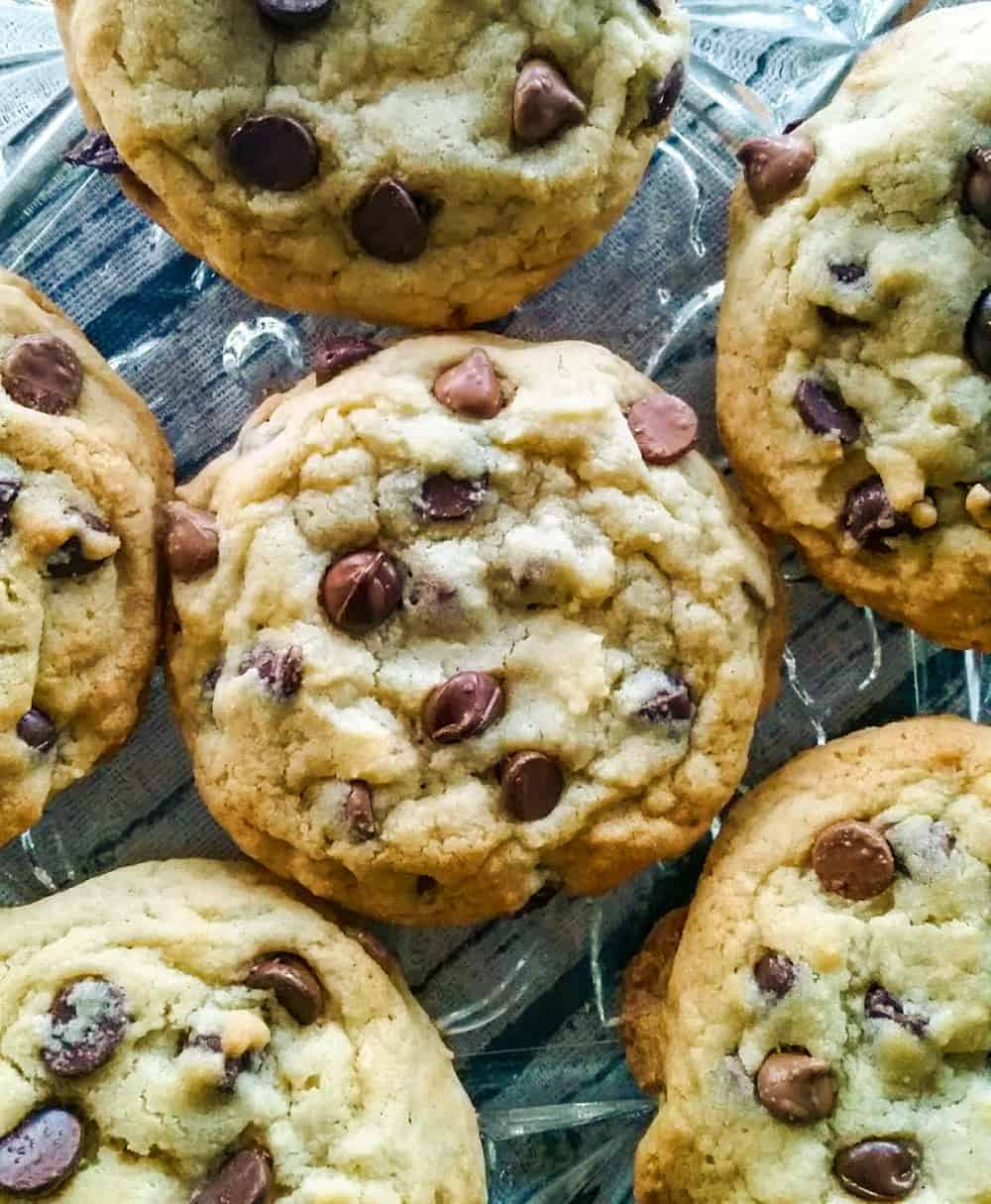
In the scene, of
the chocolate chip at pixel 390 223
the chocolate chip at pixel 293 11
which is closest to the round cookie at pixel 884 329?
the chocolate chip at pixel 390 223

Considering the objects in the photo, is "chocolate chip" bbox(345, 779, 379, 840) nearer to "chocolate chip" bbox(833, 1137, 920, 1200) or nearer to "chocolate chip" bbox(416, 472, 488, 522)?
"chocolate chip" bbox(416, 472, 488, 522)

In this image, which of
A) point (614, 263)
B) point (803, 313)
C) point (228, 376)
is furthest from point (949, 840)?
point (228, 376)

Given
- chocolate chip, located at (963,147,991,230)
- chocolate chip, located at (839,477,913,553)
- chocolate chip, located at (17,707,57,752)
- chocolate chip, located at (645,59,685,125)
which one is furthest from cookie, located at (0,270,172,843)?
chocolate chip, located at (963,147,991,230)

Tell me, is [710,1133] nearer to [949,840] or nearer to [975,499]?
[949,840]

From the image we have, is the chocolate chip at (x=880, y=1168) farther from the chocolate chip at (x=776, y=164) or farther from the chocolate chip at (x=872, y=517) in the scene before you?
the chocolate chip at (x=776, y=164)

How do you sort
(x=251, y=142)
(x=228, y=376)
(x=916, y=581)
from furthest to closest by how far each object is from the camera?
(x=228, y=376), (x=916, y=581), (x=251, y=142)
